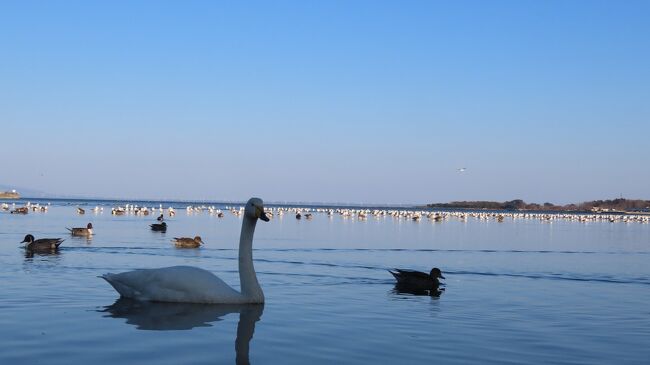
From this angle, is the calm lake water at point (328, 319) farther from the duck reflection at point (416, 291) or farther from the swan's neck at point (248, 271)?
the swan's neck at point (248, 271)

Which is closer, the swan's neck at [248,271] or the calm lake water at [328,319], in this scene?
the calm lake water at [328,319]

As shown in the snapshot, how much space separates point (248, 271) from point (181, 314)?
5.35 feet

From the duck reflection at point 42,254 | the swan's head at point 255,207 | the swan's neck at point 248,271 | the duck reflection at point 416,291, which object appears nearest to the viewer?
the swan's neck at point 248,271

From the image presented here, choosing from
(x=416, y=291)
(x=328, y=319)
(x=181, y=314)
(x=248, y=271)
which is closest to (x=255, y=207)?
(x=248, y=271)

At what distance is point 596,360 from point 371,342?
99.0 inches

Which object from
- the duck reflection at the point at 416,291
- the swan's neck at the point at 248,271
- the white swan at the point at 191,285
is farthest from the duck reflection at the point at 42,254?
the swan's neck at the point at 248,271

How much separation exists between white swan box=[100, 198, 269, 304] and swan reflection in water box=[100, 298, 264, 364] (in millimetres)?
97

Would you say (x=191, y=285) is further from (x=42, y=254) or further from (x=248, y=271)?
(x=42, y=254)

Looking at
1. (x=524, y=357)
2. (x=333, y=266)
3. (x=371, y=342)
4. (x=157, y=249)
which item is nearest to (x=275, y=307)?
(x=371, y=342)

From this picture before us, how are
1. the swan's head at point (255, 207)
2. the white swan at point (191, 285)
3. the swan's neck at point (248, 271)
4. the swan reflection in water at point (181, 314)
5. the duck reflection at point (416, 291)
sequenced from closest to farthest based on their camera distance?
the swan reflection in water at point (181, 314), the white swan at point (191, 285), the swan's neck at point (248, 271), the swan's head at point (255, 207), the duck reflection at point (416, 291)

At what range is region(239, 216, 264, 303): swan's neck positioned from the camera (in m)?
12.6

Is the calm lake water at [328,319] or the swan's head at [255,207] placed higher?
the swan's head at [255,207]

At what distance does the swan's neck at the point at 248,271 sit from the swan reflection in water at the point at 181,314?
0.51ft

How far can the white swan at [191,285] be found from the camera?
12.5 m
